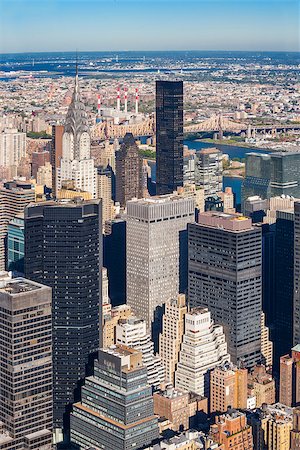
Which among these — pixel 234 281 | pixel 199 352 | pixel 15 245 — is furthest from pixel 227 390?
pixel 15 245

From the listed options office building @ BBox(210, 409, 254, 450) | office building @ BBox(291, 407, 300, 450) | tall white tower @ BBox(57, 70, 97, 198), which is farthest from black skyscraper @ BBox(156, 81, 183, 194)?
office building @ BBox(210, 409, 254, 450)

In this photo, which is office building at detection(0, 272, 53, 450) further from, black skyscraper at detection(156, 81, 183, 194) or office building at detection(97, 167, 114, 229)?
black skyscraper at detection(156, 81, 183, 194)

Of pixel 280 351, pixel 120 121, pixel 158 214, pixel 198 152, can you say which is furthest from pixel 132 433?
pixel 120 121

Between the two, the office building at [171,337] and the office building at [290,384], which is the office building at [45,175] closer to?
the office building at [171,337]

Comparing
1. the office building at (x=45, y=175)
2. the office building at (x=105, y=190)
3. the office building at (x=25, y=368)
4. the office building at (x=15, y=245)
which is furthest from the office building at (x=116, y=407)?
the office building at (x=45, y=175)

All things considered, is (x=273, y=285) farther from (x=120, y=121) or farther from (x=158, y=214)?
(x=120, y=121)

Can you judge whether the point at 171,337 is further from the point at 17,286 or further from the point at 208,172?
the point at 208,172
